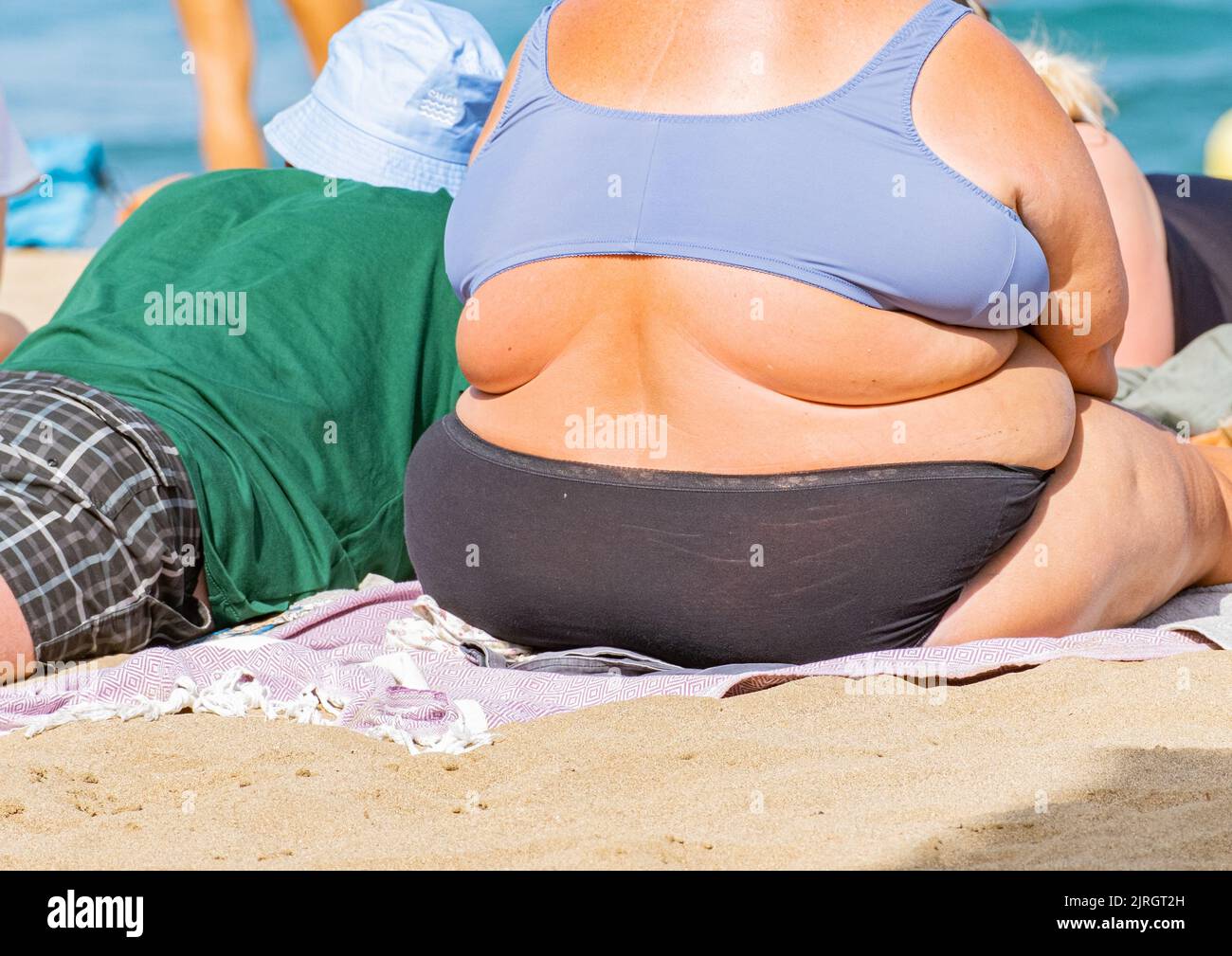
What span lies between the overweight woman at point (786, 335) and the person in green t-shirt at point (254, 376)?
592mm

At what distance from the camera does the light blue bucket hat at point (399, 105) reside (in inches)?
136

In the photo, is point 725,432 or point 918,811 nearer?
point 918,811

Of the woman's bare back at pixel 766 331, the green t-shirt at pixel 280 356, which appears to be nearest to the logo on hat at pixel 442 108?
the green t-shirt at pixel 280 356

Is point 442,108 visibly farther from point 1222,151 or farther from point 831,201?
point 1222,151

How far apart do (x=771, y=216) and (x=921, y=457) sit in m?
0.41

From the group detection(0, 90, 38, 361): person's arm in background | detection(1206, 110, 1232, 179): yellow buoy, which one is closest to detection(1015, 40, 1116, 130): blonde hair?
Answer: detection(0, 90, 38, 361): person's arm in background

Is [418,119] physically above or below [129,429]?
above

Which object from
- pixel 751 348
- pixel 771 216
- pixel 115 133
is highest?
pixel 771 216

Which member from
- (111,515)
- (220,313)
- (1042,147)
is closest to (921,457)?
(1042,147)

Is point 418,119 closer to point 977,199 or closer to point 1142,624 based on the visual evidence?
point 977,199

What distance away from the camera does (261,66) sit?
14.8 m
